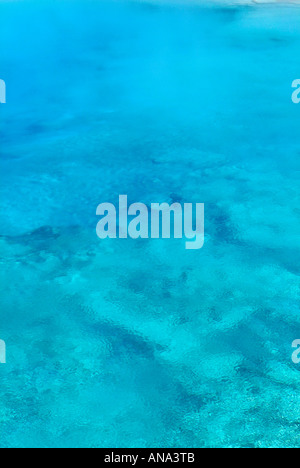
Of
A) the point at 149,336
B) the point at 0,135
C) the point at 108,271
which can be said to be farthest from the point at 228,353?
the point at 0,135

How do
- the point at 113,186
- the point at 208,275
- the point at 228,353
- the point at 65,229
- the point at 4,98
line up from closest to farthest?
the point at 228,353 → the point at 208,275 → the point at 65,229 → the point at 113,186 → the point at 4,98

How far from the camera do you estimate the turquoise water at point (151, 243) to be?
2.51m

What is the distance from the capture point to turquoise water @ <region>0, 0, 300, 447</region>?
2.51 m

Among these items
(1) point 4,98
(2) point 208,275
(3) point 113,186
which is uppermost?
(1) point 4,98

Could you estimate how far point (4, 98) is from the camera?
5211mm

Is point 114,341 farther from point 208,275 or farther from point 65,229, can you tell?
point 65,229

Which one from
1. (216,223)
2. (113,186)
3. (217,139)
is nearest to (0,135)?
(113,186)

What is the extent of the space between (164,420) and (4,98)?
372 cm

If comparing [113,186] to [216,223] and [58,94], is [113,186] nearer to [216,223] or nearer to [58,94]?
[216,223]

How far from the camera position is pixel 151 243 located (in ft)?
11.5

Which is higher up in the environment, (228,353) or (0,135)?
(0,135)

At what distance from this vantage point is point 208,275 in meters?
3.26
